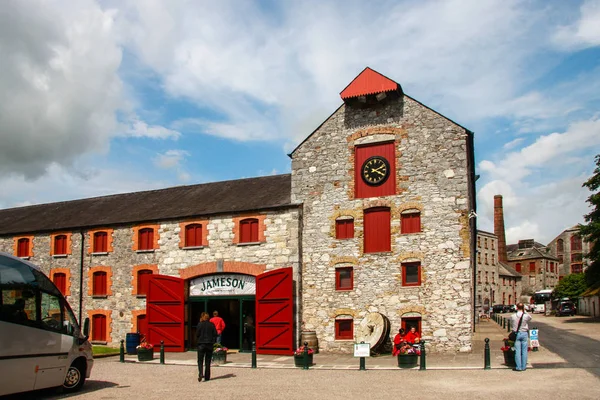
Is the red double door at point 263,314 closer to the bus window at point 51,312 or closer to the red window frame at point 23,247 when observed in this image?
the red window frame at point 23,247

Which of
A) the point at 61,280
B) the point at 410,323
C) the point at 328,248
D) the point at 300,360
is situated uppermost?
the point at 328,248

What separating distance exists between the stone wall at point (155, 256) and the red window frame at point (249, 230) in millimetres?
280

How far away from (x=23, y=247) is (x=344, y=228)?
17.8m

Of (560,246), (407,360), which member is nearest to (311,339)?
(407,360)

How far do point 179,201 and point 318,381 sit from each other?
1584cm

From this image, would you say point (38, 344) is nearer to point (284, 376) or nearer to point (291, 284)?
point (284, 376)

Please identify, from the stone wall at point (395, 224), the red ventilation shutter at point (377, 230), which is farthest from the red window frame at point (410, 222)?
the red ventilation shutter at point (377, 230)

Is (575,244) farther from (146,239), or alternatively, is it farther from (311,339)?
(146,239)

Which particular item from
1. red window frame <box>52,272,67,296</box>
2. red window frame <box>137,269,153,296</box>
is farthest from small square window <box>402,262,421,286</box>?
red window frame <box>52,272,67,296</box>

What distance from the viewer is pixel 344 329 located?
22.6 m

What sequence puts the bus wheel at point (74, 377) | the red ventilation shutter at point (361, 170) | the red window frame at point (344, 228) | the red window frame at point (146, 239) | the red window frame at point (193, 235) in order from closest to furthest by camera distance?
the bus wheel at point (74, 377)
the red ventilation shutter at point (361, 170)
the red window frame at point (344, 228)
the red window frame at point (193, 235)
the red window frame at point (146, 239)

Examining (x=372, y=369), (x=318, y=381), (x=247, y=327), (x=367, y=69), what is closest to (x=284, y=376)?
(x=318, y=381)

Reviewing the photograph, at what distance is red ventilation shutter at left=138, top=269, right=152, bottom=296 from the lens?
26.8 metres

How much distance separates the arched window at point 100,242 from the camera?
28250mm
